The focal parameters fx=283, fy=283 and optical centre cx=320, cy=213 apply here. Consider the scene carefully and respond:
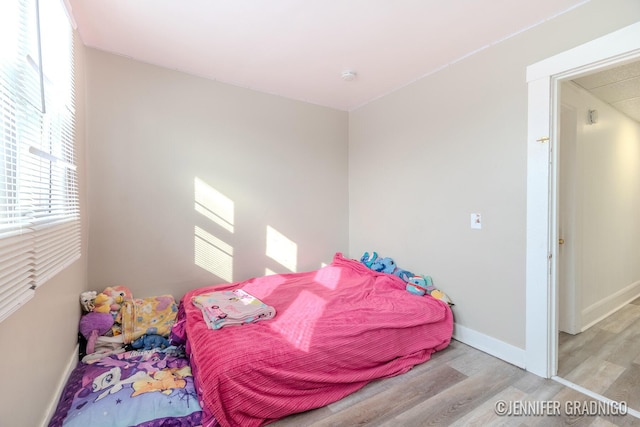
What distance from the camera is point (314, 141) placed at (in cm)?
362

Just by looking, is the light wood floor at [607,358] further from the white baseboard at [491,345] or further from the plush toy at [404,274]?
the plush toy at [404,274]

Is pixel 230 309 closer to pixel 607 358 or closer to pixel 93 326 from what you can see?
pixel 93 326

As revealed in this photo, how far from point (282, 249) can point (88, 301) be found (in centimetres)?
181

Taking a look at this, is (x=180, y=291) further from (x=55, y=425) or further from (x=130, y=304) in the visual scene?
(x=55, y=425)

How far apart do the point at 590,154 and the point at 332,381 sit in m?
3.32

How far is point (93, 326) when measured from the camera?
213cm

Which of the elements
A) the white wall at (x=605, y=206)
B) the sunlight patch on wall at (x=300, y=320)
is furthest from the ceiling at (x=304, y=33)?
A: the sunlight patch on wall at (x=300, y=320)

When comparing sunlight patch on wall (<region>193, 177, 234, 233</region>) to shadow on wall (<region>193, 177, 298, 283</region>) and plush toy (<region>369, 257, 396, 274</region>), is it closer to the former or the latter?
shadow on wall (<region>193, 177, 298, 283</region>)

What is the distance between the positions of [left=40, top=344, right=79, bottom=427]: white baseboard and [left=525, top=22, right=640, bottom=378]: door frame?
298 centimetres

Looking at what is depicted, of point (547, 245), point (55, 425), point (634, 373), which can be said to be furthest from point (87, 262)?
point (634, 373)

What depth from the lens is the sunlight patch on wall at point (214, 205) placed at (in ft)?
9.39

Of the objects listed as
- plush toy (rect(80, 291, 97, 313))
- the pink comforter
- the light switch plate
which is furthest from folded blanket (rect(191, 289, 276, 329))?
the light switch plate

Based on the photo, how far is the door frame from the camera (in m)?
1.95

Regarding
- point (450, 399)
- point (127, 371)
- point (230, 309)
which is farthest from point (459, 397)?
→ point (127, 371)
